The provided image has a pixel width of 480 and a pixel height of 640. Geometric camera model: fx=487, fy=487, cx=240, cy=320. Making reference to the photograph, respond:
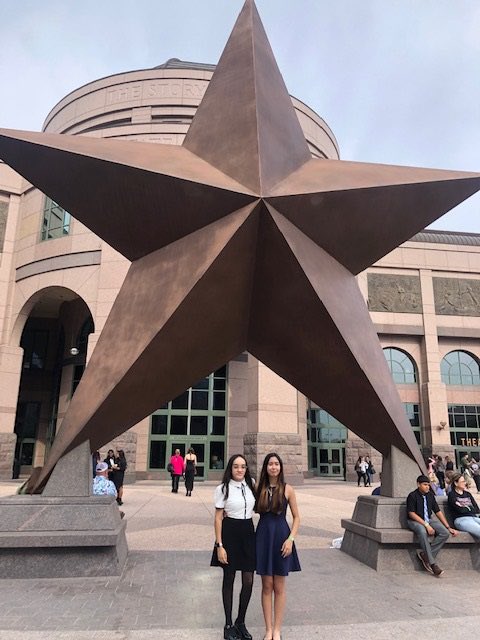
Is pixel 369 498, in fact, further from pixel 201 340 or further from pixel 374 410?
pixel 201 340

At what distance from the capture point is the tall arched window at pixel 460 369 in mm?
29188

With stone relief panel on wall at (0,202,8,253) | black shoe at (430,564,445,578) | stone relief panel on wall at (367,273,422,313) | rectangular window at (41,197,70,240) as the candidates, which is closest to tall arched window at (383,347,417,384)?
stone relief panel on wall at (367,273,422,313)

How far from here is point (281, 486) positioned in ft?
12.9

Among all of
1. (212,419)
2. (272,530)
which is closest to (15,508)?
(272,530)

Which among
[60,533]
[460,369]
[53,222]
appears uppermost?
[53,222]

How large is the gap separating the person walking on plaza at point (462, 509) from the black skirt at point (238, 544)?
394 cm

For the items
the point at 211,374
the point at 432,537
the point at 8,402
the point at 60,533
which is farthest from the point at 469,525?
the point at 8,402

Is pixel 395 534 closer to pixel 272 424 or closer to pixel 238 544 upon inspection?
pixel 238 544

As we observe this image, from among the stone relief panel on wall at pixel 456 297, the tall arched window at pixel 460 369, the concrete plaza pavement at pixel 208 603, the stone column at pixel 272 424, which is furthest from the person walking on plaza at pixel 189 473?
the stone relief panel on wall at pixel 456 297

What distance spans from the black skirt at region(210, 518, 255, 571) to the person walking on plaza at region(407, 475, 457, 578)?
3229 millimetres

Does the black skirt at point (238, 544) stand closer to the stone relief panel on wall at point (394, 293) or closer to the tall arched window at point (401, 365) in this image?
the stone relief panel on wall at point (394, 293)

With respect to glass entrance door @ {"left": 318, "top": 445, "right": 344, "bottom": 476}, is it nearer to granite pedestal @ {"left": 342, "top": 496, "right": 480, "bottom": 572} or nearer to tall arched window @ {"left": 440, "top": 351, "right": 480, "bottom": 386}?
tall arched window @ {"left": 440, "top": 351, "right": 480, "bottom": 386}

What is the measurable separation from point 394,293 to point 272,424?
502 inches

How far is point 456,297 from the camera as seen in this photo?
2947 cm
